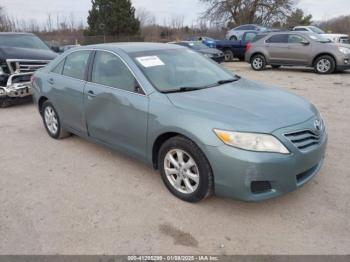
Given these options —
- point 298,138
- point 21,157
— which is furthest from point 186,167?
point 21,157

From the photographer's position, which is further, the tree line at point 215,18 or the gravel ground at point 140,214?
the tree line at point 215,18

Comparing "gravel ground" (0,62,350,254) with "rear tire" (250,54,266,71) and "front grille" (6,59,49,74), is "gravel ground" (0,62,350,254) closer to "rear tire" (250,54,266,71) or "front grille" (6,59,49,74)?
"front grille" (6,59,49,74)

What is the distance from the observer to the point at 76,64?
453 cm

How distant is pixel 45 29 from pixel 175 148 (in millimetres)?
50035

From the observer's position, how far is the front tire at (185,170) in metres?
2.97

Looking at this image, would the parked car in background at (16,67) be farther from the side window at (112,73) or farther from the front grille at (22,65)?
the side window at (112,73)

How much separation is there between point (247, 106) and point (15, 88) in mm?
5971

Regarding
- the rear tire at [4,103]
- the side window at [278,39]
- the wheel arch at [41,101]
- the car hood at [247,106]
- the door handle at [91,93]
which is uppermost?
the side window at [278,39]

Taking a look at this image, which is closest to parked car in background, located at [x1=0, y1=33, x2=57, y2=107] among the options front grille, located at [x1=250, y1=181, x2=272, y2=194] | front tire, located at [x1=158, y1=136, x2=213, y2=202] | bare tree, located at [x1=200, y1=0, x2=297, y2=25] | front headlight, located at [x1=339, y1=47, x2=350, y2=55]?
front tire, located at [x1=158, y1=136, x2=213, y2=202]

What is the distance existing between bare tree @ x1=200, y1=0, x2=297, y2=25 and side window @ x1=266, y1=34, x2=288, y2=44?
22.5 metres

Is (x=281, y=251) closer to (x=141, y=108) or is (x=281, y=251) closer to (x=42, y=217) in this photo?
(x=141, y=108)

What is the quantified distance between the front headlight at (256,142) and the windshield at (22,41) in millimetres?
7837

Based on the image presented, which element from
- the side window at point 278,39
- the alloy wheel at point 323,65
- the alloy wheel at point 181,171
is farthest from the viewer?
the side window at point 278,39

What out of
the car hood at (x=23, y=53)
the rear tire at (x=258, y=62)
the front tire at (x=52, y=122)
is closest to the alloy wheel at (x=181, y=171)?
the front tire at (x=52, y=122)
